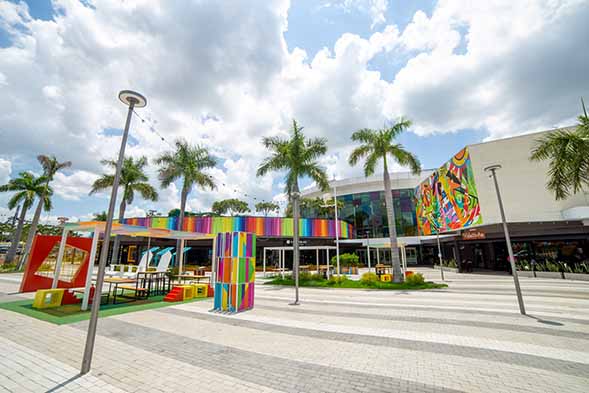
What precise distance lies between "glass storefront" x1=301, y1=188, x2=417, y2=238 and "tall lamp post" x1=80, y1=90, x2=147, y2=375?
126ft

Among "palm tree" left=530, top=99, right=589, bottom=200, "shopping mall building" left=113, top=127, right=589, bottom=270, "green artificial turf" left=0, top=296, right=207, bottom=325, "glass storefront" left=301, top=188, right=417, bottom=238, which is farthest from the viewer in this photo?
"glass storefront" left=301, top=188, right=417, bottom=238

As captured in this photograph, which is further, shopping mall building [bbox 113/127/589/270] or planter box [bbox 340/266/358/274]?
planter box [bbox 340/266/358/274]

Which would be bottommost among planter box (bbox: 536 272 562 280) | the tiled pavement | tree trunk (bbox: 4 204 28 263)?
the tiled pavement

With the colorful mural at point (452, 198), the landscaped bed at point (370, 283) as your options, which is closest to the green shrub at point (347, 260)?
the landscaped bed at point (370, 283)

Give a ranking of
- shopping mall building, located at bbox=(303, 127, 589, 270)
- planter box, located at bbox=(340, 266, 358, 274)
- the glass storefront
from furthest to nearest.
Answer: the glass storefront
planter box, located at bbox=(340, 266, 358, 274)
shopping mall building, located at bbox=(303, 127, 589, 270)

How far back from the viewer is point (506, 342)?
5.90 m

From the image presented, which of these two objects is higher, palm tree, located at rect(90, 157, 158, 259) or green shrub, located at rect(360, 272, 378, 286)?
palm tree, located at rect(90, 157, 158, 259)

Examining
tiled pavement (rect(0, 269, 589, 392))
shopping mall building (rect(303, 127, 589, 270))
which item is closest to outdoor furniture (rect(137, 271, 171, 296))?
tiled pavement (rect(0, 269, 589, 392))

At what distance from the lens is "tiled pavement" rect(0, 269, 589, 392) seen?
4051mm

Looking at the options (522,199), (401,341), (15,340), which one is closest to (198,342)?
(15,340)

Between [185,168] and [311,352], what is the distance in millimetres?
20038

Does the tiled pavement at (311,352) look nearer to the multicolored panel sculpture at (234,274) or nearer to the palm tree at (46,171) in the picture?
the multicolored panel sculpture at (234,274)

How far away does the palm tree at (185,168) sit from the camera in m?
21.7

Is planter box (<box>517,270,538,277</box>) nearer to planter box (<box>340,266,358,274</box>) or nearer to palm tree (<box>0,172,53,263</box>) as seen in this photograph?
planter box (<box>340,266,358,274</box>)
